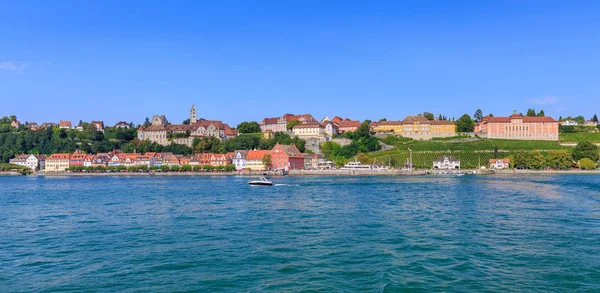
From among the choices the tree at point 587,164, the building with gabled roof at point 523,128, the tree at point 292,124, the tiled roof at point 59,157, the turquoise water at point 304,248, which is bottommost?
the turquoise water at point 304,248

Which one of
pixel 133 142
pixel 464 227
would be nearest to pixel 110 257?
pixel 464 227

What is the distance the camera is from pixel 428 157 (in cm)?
7525

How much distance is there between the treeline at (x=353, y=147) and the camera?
80.5 metres

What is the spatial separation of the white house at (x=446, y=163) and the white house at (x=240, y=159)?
96.8 ft

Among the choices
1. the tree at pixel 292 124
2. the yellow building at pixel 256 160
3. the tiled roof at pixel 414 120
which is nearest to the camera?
the yellow building at pixel 256 160

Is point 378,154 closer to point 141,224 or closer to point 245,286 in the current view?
point 141,224

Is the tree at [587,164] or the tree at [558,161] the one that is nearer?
the tree at [587,164]

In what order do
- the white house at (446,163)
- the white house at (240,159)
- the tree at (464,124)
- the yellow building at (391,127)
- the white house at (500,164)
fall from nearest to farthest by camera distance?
the white house at (500,164)
the white house at (446,163)
the white house at (240,159)
the tree at (464,124)
the yellow building at (391,127)

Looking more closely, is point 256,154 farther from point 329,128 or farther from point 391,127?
point 391,127

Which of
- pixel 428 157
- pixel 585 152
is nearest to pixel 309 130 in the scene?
pixel 428 157

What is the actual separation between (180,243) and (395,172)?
5194 cm

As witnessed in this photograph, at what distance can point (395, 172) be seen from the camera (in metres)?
65.1

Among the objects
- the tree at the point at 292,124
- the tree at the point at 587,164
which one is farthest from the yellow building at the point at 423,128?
the tree at the point at 587,164

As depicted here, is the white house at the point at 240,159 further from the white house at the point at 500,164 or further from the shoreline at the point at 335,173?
the white house at the point at 500,164
